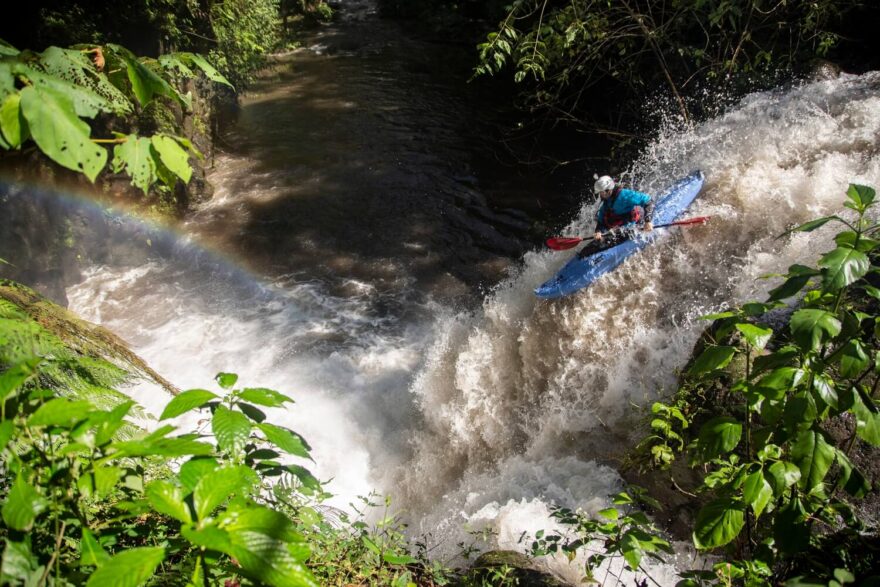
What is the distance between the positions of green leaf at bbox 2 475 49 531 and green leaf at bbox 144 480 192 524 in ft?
0.66

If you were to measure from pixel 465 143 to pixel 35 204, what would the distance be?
764 centimetres

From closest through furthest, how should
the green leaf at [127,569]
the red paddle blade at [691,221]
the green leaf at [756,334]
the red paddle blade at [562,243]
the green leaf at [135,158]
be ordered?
the green leaf at [127,569] → the green leaf at [135,158] → the green leaf at [756,334] → the red paddle blade at [691,221] → the red paddle blade at [562,243]

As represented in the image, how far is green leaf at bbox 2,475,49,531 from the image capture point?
0.95 meters

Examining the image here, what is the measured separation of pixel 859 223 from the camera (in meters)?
1.46

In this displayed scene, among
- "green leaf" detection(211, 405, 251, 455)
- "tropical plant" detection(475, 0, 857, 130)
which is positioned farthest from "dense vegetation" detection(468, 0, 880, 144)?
"green leaf" detection(211, 405, 251, 455)

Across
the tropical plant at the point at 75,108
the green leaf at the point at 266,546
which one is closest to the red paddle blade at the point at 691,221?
the tropical plant at the point at 75,108

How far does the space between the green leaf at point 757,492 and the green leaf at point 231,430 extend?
1.41m

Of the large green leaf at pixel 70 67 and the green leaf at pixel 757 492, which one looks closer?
the large green leaf at pixel 70 67

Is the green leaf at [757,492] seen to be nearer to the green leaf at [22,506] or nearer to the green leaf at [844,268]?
the green leaf at [844,268]

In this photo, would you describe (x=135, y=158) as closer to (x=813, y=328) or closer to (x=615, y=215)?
(x=813, y=328)

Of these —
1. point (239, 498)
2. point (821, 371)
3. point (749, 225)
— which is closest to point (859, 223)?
point (821, 371)

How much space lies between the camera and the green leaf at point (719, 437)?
1.53 metres

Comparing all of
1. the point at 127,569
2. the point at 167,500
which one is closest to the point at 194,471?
the point at 167,500

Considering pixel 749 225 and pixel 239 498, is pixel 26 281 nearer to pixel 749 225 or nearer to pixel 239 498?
pixel 239 498
